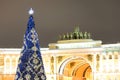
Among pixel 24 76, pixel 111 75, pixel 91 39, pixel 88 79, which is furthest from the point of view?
pixel 88 79

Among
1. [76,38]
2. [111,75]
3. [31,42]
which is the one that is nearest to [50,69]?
[76,38]

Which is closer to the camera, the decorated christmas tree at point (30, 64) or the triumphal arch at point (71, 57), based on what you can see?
the decorated christmas tree at point (30, 64)

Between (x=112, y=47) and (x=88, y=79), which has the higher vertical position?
(x=112, y=47)

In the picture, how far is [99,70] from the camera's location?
27.9 metres

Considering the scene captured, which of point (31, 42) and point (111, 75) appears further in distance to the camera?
point (111, 75)

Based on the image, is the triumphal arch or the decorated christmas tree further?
the triumphal arch

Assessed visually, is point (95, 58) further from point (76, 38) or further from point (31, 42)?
point (31, 42)

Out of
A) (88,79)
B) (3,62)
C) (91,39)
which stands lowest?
(88,79)

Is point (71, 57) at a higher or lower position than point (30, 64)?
lower

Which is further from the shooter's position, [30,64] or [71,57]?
[71,57]

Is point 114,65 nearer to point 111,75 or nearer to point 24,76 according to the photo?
point 111,75

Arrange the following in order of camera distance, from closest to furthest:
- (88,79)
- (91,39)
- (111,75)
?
(111,75) < (91,39) < (88,79)

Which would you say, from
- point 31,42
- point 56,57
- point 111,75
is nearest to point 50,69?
point 56,57

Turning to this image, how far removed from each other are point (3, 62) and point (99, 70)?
926 cm
